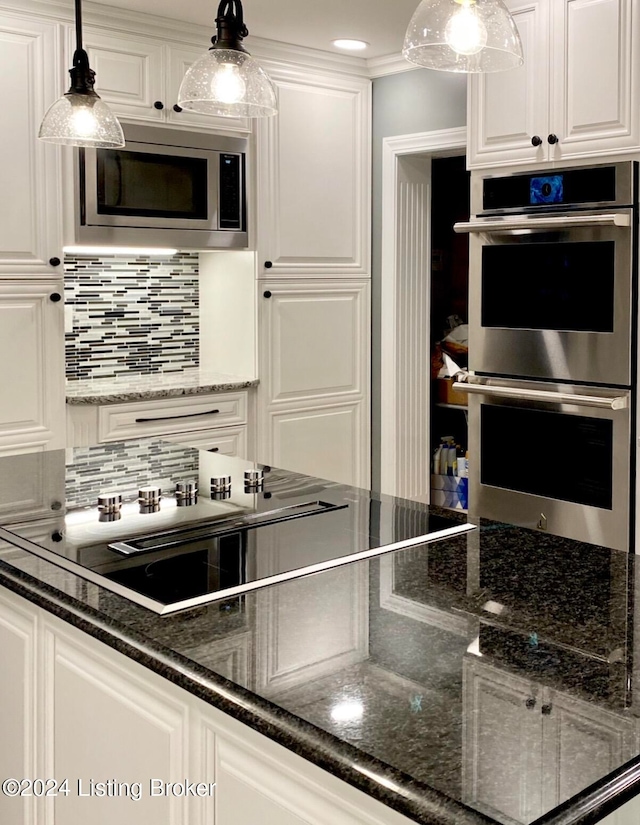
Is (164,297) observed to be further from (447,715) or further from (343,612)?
(447,715)

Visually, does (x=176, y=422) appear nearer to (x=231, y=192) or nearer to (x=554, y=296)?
(x=231, y=192)

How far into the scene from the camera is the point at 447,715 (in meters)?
1.02

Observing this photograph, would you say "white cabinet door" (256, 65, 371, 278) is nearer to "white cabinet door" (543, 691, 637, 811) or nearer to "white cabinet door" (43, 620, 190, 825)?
"white cabinet door" (43, 620, 190, 825)

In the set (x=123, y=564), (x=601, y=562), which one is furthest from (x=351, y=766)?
(x=601, y=562)

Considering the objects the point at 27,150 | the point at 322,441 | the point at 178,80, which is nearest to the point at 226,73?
the point at 27,150

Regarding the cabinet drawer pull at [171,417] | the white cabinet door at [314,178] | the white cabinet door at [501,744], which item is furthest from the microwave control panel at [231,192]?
the white cabinet door at [501,744]

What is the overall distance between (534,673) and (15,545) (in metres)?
0.99

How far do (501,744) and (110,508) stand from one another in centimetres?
110

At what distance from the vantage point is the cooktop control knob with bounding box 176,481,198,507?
1942mm

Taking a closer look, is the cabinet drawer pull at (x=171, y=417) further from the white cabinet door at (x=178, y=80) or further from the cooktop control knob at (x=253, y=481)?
the cooktop control knob at (x=253, y=481)

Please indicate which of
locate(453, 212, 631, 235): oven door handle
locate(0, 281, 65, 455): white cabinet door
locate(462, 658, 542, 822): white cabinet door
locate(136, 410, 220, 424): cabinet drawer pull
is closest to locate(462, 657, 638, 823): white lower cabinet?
locate(462, 658, 542, 822): white cabinet door

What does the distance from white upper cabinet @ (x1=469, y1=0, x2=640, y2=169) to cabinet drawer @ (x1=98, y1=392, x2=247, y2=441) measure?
4.89 ft

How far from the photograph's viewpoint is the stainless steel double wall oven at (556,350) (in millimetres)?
3105

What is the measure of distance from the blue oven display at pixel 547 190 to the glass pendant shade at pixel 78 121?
5.78 feet
